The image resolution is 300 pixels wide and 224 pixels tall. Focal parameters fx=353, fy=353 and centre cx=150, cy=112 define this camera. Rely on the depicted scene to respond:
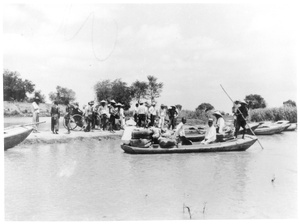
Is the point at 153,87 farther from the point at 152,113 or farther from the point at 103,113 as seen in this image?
the point at 103,113

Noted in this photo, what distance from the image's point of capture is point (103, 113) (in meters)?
12.5

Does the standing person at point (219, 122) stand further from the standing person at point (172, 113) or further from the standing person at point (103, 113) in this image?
the standing person at point (103, 113)

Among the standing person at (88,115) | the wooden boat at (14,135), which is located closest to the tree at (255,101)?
the standing person at (88,115)

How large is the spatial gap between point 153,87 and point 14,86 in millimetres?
3570

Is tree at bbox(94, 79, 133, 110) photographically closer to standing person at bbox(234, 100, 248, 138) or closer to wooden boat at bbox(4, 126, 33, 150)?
wooden boat at bbox(4, 126, 33, 150)

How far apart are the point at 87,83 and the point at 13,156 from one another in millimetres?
2617

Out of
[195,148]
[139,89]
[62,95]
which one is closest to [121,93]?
[139,89]

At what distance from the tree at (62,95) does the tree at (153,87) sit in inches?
83.8

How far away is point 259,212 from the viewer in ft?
21.5

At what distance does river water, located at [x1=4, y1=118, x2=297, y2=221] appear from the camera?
6498 millimetres

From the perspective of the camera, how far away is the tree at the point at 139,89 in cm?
960

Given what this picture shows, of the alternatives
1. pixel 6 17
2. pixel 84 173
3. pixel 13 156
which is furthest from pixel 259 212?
pixel 6 17

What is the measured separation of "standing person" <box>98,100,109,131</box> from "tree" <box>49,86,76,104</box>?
150 centimetres

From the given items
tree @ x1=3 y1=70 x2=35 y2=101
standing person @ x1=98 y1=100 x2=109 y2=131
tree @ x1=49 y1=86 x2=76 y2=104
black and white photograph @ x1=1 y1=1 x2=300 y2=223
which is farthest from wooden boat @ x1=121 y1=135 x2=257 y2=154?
tree @ x1=3 y1=70 x2=35 y2=101
